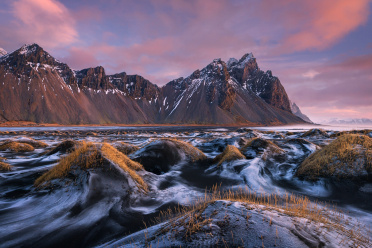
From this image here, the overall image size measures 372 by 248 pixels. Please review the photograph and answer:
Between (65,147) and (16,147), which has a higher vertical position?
(65,147)

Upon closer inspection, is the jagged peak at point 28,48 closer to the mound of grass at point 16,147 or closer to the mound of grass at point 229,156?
the mound of grass at point 16,147

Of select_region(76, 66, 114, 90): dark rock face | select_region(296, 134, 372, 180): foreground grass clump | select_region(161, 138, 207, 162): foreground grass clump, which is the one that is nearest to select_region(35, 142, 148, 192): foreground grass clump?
select_region(161, 138, 207, 162): foreground grass clump

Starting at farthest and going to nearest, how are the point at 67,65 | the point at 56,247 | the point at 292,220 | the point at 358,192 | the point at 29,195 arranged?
the point at 67,65
the point at 358,192
the point at 29,195
the point at 56,247
the point at 292,220

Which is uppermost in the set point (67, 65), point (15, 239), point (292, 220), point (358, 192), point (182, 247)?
point (67, 65)

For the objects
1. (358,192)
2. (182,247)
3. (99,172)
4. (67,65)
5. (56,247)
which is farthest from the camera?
(67,65)

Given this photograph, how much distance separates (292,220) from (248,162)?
919 cm

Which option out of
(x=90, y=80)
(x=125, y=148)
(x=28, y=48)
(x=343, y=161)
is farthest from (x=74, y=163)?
(x=28, y=48)

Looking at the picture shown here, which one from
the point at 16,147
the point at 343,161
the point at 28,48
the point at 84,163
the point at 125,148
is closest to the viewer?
the point at 84,163

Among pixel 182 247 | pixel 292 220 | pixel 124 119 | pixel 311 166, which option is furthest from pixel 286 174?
pixel 124 119

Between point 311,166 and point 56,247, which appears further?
point 311,166

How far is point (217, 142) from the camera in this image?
24109 millimetres

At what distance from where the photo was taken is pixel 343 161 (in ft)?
31.2

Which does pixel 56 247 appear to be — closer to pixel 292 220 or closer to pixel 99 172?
pixel 99 172

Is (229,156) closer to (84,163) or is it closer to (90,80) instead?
(84,163)
